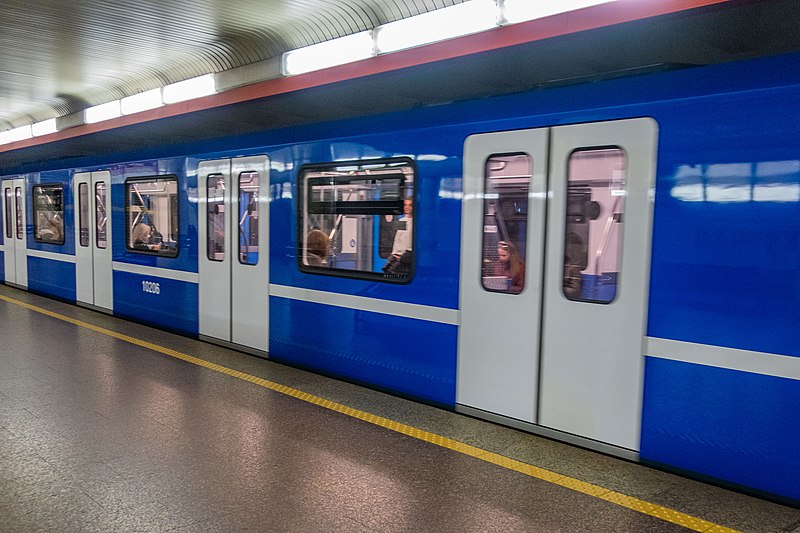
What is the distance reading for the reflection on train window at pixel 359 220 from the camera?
495 cm

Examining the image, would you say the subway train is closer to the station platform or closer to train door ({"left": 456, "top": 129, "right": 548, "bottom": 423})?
train door ({"left": 456, "top": 129, "right": 548, "bottom": 423})

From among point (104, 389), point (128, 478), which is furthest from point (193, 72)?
point (128, 478)

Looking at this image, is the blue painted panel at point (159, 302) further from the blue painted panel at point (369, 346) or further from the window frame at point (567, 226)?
the window frame at point (567, 226)

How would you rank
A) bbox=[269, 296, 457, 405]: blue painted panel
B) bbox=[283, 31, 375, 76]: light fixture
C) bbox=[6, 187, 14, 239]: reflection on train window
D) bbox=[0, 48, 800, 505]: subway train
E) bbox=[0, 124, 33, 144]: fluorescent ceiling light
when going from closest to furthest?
bbox=[0, 48, 800, 505]: subway train, bbox=[283, 31, 375, 76]: light fixture, bbox=[269, 296, 457, 405]: blue painted panel, bbox=[0, 124, 33, 144]: fluorescent ceiling light, bbox=[6, 187, 14, 239]: reflection on train window

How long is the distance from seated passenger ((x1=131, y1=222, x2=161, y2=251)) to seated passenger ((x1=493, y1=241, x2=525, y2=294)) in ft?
17.5

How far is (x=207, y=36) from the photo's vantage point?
225 inches

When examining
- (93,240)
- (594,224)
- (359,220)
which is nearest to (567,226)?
(594,224)

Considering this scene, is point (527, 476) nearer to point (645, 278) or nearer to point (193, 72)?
point (645, 278)

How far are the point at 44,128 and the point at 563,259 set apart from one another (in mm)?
8962

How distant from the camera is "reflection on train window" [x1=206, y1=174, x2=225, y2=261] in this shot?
272 inches

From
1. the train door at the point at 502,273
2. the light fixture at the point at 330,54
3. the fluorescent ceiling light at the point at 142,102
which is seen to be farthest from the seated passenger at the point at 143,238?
the train door at the point at 502,273

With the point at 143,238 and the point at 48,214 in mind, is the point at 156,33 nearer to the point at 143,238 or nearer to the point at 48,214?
the point at 143,238

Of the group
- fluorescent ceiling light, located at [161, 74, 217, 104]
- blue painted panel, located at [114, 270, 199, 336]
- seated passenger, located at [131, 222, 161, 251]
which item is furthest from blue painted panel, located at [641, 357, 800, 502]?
seated passenger, located at [131, 222, 161, 251]

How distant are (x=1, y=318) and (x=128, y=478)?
6494 millimetres
